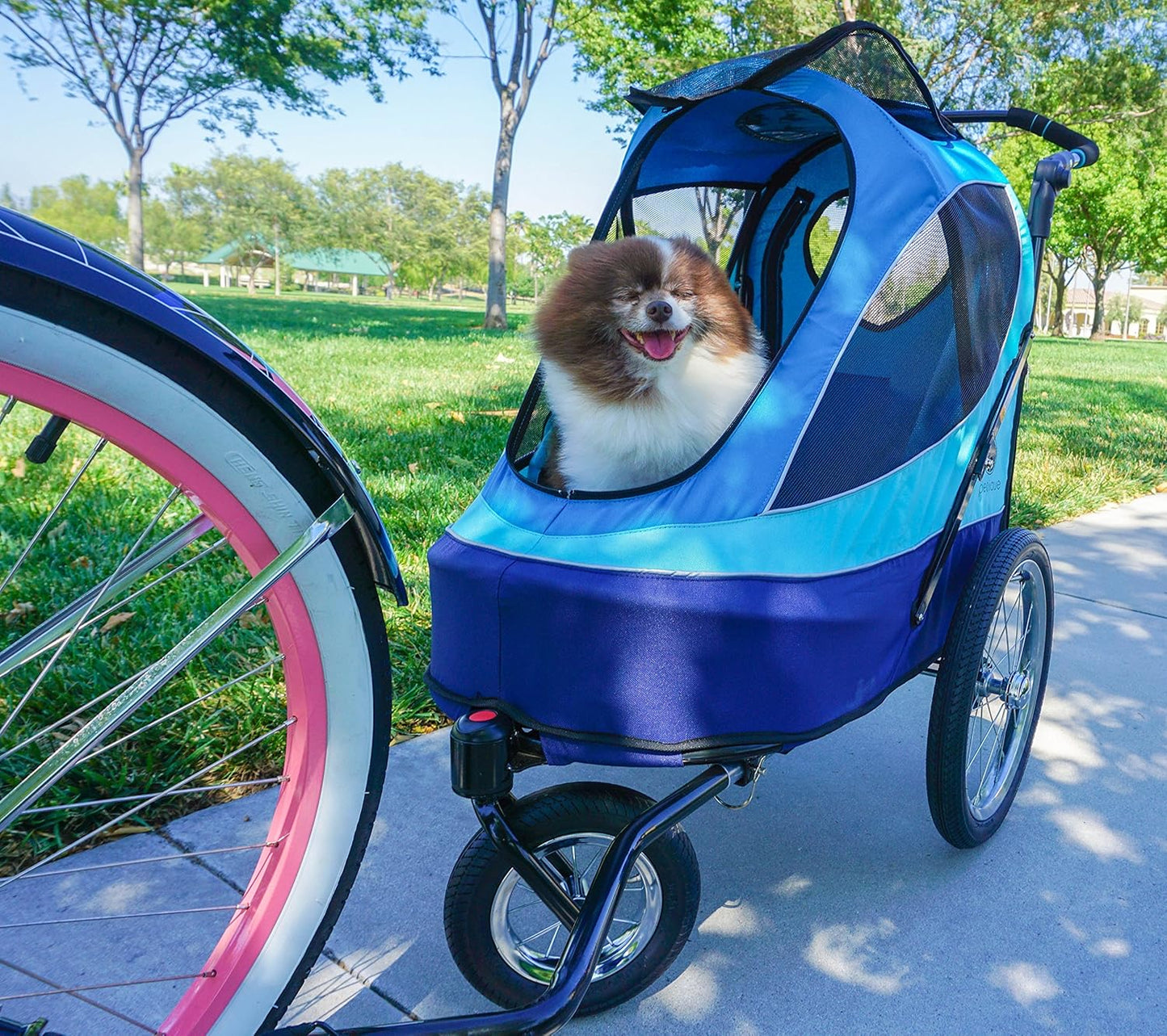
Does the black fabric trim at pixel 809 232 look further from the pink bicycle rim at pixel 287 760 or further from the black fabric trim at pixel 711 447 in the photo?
the pink bicycle rim at pixel 287 760

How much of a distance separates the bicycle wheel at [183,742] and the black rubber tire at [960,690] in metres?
1.16

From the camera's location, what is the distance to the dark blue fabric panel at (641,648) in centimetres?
140

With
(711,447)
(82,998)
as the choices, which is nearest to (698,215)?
(711,447)

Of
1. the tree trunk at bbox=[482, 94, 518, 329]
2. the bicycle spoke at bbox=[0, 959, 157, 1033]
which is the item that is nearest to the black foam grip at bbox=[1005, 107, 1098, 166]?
the bicycle spoke at bbox=[0, 959, 157, 1033]

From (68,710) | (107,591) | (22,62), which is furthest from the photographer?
(22,62)

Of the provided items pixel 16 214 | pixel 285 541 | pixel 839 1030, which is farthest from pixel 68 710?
pixel 839 1030

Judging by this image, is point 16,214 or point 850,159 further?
point 850,159

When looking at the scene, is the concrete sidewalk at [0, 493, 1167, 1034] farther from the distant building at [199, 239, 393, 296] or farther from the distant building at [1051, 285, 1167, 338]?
the distant building at [1051, 285, 1167, 338]

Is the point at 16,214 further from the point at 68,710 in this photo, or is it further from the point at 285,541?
the point at 68,710

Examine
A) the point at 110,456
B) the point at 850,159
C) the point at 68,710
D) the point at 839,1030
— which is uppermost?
the point at 850,159

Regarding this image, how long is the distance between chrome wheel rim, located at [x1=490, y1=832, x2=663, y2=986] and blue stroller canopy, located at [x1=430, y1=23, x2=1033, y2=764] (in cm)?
22

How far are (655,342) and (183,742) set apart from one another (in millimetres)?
1509

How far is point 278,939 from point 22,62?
76.7 feet

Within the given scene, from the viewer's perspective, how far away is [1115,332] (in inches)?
3233
